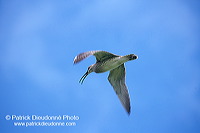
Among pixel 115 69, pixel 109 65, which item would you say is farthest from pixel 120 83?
pixel 109 65

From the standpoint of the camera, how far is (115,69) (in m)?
12.9

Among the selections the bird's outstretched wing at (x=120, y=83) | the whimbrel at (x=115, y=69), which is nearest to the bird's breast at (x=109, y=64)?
the whimbrel at (x=115, y=69)

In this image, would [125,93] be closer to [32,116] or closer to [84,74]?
[84,74]

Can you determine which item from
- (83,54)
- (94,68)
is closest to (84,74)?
(94,68)

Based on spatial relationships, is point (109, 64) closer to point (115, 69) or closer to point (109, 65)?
point (109, 65)

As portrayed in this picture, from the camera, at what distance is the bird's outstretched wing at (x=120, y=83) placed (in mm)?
12780

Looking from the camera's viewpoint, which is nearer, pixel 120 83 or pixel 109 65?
pixel 109 65

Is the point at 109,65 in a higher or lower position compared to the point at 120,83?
higher

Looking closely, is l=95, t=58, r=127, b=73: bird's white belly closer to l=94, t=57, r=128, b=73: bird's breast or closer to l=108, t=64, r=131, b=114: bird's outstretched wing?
l=94, t=57, r=128, b=73: bird's breast

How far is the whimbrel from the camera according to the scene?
12156 millimetres

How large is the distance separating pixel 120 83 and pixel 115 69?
57 centimetres

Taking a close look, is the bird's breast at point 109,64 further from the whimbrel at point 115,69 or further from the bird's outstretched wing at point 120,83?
the bird's outstretched wing at point 120,83

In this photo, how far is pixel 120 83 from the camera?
1311 cm

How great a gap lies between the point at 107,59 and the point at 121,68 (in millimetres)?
694
